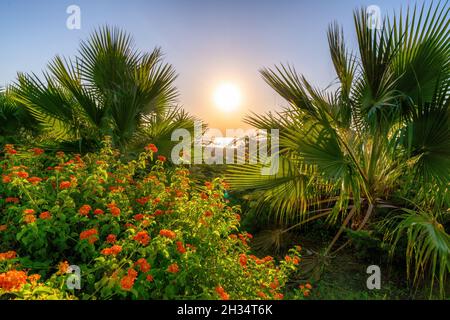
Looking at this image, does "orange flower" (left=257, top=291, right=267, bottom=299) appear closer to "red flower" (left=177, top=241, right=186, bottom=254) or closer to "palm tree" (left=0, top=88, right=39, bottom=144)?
"red flower" (left=177, top=241, right=186, bottom=254)

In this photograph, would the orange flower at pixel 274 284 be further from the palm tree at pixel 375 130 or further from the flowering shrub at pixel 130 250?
the palm tree at pixel 375 130

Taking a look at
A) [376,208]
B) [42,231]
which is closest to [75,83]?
[42,231]

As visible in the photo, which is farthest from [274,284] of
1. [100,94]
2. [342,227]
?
[100,94]

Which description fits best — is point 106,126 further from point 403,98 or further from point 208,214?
point 403,98

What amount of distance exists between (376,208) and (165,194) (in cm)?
275

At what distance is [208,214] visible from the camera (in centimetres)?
271

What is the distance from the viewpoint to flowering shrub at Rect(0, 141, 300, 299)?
82.3 inches

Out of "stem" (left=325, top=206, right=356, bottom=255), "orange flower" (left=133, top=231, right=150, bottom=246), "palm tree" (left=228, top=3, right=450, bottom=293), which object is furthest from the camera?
"stem" (left=325, top=206, right=356, bottom=255)

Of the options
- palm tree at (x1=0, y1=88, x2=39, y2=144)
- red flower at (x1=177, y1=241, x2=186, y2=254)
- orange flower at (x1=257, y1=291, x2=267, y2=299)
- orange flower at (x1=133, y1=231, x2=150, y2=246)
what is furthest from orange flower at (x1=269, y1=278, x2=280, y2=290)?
palm tree at (x1=0, y1=88, x2=39, y2=144)

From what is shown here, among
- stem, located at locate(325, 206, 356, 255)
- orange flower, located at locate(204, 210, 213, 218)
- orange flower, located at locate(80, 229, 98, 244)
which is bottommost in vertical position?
stem, located at locate(325, 206, 356, 255)

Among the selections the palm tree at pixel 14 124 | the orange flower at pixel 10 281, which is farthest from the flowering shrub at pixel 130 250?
the palm tree at pixel 14 124

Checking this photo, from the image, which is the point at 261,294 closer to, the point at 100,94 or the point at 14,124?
the point at 100,94

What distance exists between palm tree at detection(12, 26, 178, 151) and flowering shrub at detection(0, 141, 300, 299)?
4.51 ft

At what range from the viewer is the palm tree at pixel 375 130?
3.36 metres
